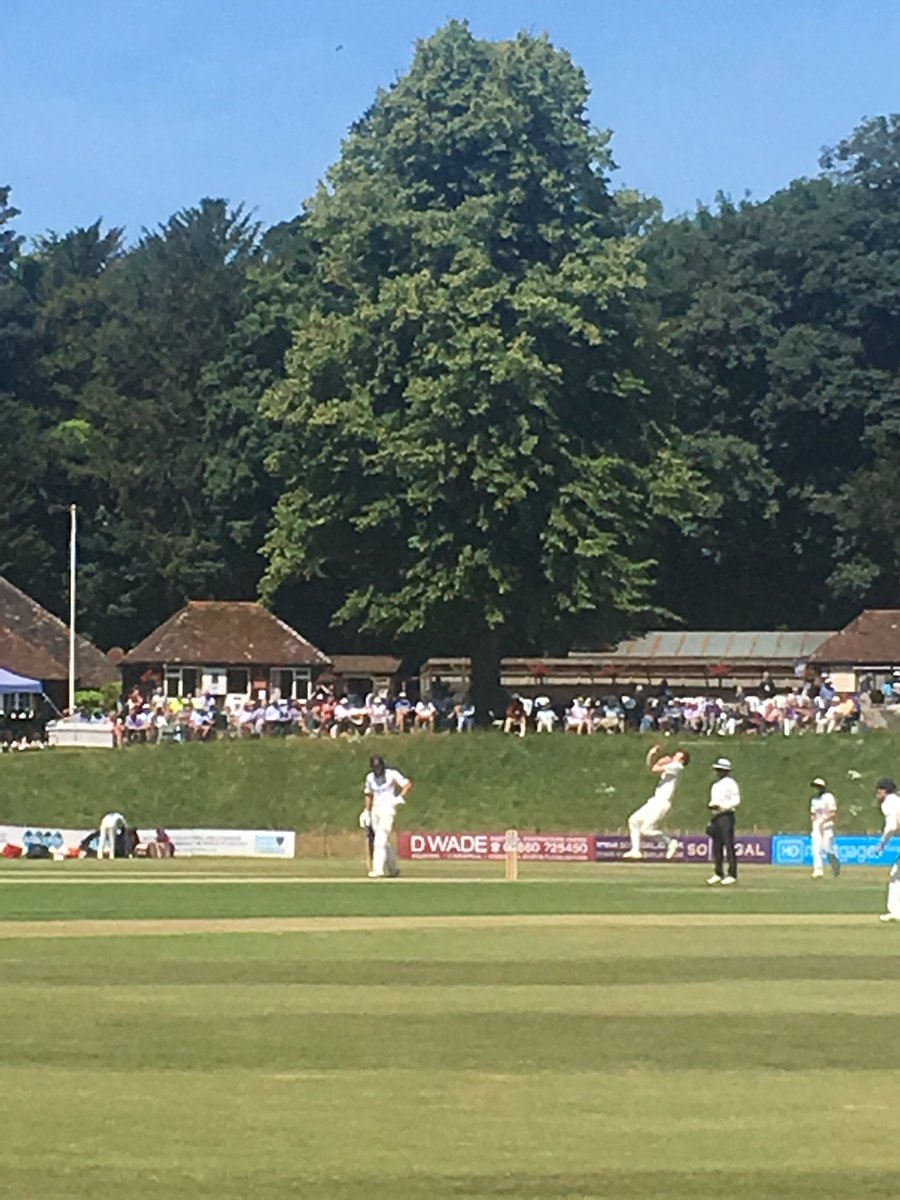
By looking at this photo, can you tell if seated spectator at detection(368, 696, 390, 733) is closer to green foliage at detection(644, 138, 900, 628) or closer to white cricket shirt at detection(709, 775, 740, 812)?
green foliage at detection(644, 138, 900, 628)

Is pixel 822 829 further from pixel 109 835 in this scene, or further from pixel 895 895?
pixel 109 835

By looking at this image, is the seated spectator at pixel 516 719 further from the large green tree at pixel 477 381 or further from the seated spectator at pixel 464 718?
the large green tree at pixel 477 381

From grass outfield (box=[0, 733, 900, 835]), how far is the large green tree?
18.8 feet

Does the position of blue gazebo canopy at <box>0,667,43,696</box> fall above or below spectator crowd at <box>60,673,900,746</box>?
above

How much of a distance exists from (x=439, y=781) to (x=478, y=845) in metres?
5.89

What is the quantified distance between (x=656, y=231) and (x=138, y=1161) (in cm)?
6970

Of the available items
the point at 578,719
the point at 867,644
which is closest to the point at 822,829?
the point at 578,719

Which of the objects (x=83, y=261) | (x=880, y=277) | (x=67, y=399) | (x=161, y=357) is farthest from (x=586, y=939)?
(x=83, y=261)

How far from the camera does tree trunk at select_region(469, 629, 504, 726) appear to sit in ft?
176

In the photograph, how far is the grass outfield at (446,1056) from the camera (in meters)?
8.47

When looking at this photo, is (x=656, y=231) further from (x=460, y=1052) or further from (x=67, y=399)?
(x=460, y=1052)

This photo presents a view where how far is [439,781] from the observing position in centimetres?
4619

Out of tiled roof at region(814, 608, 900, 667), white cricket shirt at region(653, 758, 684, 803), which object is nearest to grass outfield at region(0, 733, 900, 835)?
white cricket shirt at region(653, 758, 684, 803)

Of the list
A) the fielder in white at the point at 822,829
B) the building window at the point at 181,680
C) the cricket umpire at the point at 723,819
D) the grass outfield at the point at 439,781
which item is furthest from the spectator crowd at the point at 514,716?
the cricket umpire at the point at 723,819
